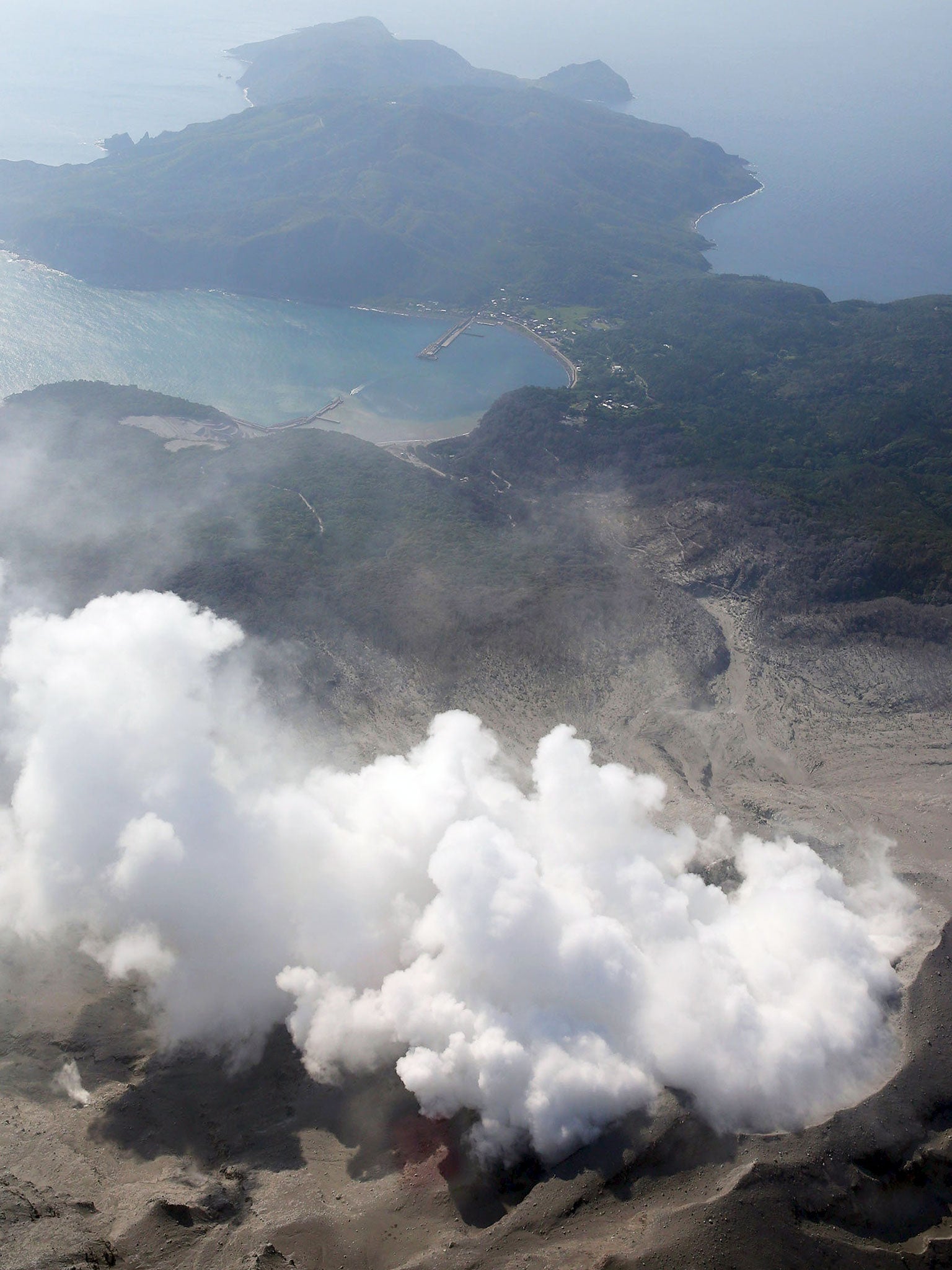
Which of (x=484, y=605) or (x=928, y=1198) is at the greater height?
(x=484, y=605)

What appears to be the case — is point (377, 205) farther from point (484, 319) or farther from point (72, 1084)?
point (72, 1084)

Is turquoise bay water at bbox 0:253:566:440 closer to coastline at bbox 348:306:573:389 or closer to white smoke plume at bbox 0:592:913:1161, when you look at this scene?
coastline at bbox 348:306:573:389

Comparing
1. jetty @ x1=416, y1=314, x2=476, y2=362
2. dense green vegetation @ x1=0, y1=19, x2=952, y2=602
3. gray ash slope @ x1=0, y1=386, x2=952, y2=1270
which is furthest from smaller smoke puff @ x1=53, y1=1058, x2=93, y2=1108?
jetty @ x1=416, y1=314, x2=476, y2=362

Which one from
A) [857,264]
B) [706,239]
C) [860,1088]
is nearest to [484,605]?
[860,1088]

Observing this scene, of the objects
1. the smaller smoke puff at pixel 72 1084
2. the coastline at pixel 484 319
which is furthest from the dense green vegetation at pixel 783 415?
the smaller smoke puff at pixel 72 1084

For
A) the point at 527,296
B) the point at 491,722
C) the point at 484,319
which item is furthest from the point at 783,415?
the point at 491,722

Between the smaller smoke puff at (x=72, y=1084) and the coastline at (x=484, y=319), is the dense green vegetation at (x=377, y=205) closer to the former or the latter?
the coastline at (x=484, y=319)

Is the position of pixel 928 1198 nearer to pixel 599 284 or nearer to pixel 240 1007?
pixel 240 1007
